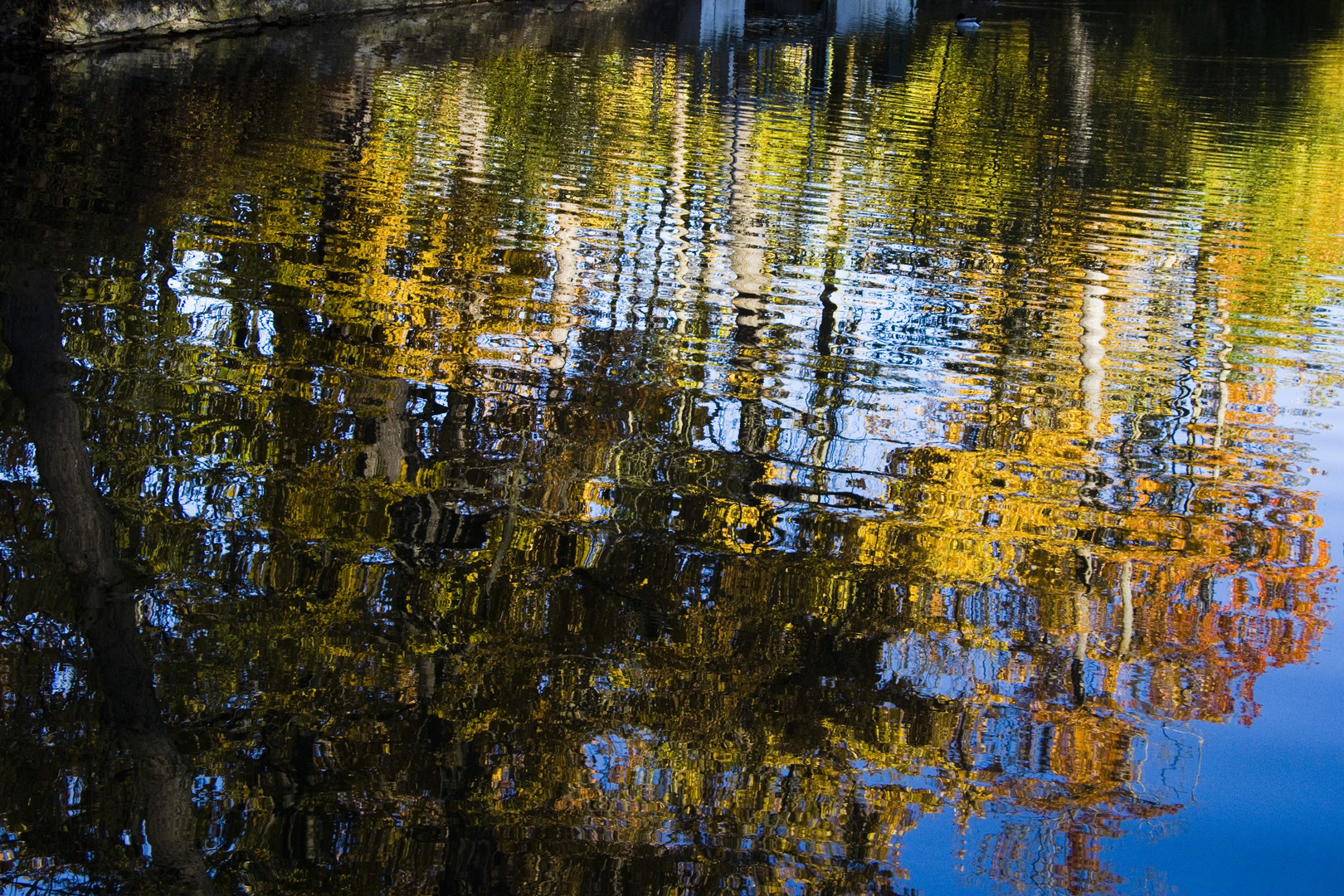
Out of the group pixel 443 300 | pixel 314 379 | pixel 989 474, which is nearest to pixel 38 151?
pixel 443 300

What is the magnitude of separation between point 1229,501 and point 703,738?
3722mm

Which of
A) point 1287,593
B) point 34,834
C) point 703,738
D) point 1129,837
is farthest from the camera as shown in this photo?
point 1287,593

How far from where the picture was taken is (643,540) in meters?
5.69

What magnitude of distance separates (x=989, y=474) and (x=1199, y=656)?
188 cm

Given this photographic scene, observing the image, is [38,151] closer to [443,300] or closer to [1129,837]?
[443,300]

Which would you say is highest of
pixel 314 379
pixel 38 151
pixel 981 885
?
pixel 38 151

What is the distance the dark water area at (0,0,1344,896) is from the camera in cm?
386

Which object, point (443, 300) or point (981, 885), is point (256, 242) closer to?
point (443, 300)

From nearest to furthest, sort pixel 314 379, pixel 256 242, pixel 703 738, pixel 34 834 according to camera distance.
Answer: pixel 34 834, pixel 703 738, pixel 314 379, pixel 256 242

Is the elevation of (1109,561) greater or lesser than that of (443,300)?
lesser

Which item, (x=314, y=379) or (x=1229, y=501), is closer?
(x=1229, y=501)

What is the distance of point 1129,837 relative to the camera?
3979 mm

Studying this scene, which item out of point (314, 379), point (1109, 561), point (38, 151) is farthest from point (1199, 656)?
point (38, 151)

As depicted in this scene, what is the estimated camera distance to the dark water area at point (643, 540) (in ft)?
12.6
